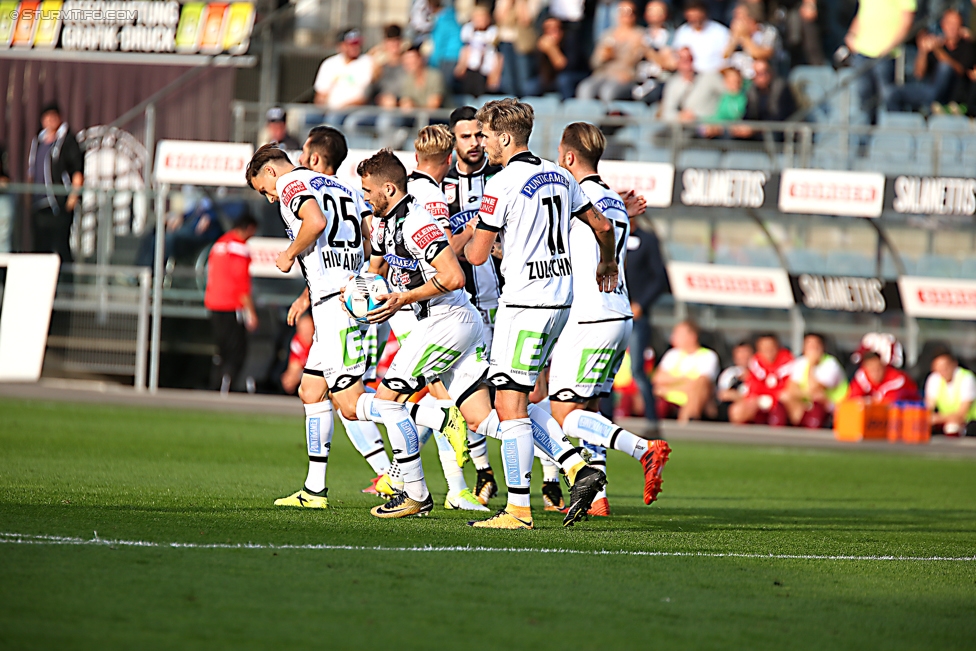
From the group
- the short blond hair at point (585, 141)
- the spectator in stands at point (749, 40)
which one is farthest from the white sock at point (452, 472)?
the spectator in stands at point (749, 40)

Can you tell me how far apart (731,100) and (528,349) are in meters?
12.7

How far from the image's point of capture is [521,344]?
7.36 m

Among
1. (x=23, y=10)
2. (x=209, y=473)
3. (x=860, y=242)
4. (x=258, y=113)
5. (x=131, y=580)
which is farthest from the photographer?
(x=23, y=10)

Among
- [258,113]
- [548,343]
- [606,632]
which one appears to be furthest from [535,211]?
[258,113]

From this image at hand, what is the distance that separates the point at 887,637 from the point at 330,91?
16.9 meters

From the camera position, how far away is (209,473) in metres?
9.91

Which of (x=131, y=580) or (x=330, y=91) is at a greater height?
(x=330, y=91)

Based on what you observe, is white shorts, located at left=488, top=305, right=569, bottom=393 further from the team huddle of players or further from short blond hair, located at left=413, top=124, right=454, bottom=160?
short blond hair, located at left=413, top=124, right=454, bottom=160

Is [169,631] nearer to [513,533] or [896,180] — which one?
[513,533]

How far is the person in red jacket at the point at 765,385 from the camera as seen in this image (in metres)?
17.2

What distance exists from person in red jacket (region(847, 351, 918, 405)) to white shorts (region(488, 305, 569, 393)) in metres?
10.0

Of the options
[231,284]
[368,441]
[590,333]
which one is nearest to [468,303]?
[590,333]

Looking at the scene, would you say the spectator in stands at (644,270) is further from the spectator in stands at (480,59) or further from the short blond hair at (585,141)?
the spectator in stands at (480,59)

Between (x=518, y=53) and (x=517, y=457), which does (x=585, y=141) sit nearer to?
(x=517, y=457)
